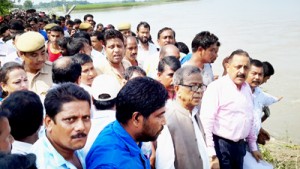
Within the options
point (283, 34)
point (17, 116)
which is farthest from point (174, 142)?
point (283, 34)

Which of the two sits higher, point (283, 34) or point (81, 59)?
point (81, 59)

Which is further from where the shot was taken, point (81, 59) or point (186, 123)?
point (81, 59)

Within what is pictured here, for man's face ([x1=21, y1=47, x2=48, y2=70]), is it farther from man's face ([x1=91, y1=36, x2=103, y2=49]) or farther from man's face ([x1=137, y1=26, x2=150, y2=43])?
man's face ([x1=137, y1=26, x2=150, y2=43])

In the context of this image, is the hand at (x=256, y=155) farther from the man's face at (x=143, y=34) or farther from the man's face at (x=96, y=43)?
the man's face at (x=96, y=43)

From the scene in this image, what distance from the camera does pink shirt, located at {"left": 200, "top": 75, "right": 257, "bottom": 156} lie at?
136 inches

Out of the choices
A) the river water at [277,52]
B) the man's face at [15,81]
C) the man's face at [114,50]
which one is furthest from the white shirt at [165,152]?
the river water at [277,52]

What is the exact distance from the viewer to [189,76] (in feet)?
9.32

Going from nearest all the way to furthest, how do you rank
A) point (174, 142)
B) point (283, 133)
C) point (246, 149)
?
point (174, 142) < point (246, 149) < point (283, 133)

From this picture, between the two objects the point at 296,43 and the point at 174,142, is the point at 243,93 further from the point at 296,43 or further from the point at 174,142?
the point at 296,43

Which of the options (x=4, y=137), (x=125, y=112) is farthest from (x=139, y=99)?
(x=4, y=137)

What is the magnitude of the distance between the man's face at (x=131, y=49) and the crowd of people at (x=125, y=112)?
0.01 metres

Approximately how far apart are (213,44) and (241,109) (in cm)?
97

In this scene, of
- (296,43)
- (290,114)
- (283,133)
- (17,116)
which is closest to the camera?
(17,116)

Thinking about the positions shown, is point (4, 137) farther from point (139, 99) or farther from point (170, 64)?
point (170, 64)
